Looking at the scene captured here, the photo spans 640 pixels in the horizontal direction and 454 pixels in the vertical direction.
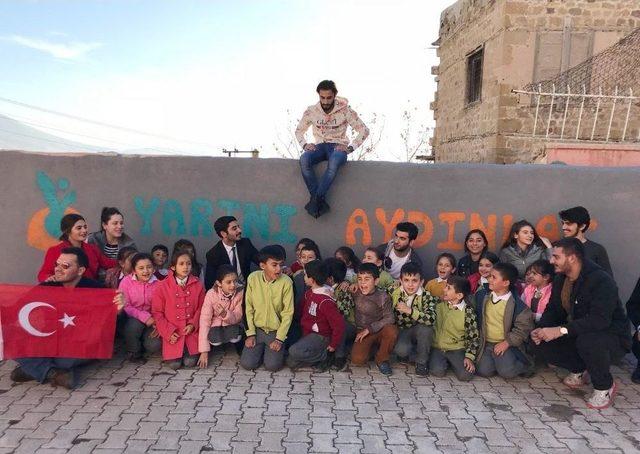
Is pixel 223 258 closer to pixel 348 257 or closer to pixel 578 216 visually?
pixel 348 257

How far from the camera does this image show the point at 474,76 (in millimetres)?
13555

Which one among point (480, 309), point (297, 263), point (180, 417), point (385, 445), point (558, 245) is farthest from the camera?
point (297, 263)

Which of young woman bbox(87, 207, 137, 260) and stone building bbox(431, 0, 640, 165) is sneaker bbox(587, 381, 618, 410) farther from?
stone building bbox(431, 0, 640, 165)

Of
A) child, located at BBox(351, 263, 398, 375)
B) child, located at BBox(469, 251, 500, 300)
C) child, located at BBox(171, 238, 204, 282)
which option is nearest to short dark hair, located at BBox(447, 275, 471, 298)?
child, located at BBox(469, 251, 500, 300)

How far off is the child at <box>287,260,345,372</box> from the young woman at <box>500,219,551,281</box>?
6.65 ft

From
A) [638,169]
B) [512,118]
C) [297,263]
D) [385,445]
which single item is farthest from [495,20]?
[385,445]

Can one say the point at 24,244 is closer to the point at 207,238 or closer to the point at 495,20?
the point at 207,238

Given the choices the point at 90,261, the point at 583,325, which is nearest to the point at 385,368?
the point at 583,325

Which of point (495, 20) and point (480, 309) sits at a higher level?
point (495, 20)

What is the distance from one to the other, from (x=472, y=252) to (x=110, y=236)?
3.84 metres

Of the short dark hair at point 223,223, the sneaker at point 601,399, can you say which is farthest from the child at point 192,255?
the sneaker at point 601,399

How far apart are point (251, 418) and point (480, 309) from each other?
7.46 ft

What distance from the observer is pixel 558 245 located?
435 centimetres

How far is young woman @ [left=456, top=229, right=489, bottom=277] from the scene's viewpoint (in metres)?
5.45
